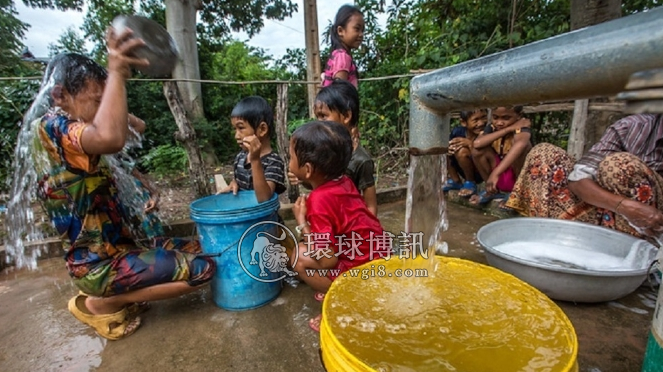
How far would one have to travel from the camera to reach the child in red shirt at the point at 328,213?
5.42ft

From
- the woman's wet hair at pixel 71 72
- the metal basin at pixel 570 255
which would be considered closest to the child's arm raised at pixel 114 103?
the woman's wet hair at pixel 71 72

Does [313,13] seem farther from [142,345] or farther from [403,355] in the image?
[403,355]

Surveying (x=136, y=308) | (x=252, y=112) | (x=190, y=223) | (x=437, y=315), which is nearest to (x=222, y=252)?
(x=136, y=308)

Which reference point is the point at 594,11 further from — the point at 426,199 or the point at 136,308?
the point at 136,308

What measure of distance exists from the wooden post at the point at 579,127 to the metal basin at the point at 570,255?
158cm

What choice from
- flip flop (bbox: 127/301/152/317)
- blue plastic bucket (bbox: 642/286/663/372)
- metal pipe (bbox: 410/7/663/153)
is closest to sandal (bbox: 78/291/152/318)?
flip flop (bbox: 127/301/152/317)

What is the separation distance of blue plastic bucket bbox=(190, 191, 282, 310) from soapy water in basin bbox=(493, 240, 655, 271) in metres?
1.32

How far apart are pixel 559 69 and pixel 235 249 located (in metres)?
1.61

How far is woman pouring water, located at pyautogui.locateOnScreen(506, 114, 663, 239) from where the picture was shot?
1.87 meters

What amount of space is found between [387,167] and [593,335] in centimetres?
395

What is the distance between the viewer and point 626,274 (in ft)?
4.75

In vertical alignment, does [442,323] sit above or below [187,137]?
below

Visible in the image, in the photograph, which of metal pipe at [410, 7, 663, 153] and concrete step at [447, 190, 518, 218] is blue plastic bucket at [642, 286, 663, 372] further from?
concrete step at [447, 190, 518, 218]

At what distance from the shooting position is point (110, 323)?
167 centimetres
